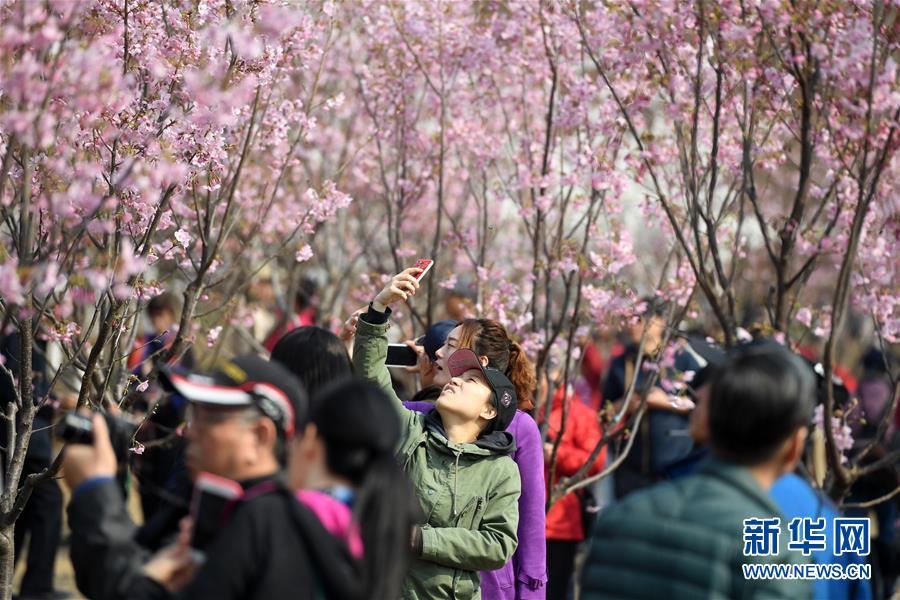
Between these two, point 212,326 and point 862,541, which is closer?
point 862,541

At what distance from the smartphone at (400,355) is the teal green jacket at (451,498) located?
97 centimetres

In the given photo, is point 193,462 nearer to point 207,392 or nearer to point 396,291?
point 207,392

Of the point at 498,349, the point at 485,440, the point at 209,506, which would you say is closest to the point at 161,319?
the point at 498,349

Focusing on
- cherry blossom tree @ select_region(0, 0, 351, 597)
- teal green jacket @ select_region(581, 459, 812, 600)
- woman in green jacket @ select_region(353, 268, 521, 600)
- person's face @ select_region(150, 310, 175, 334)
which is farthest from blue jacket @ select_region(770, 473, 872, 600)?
person's face @ select_region(150, 310, 175, 334)

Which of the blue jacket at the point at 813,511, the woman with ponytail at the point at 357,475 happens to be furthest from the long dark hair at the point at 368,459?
the blue jacket at the point at 813,511

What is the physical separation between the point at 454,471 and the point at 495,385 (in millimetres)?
351

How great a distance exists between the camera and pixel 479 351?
4.93 metres

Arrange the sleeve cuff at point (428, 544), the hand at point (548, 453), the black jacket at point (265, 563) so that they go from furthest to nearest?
the hand at point (548, 453) → the sleeve cuff at point (428, 544) → the black jacket at point (265, 563)

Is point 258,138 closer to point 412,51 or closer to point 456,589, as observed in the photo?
point 412,51

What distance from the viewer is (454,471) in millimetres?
4441

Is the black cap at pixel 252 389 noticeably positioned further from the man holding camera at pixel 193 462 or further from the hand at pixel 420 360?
the hand at pixel 420 360

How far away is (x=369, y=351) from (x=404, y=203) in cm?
399

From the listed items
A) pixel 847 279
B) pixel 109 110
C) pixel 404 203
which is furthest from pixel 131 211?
pixel 404 203

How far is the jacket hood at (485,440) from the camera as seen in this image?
4449 mm
